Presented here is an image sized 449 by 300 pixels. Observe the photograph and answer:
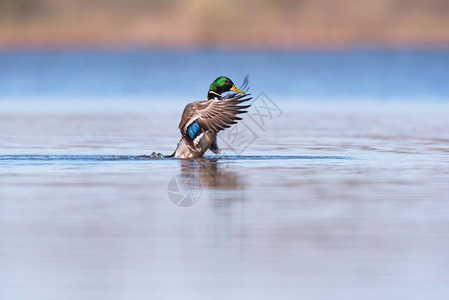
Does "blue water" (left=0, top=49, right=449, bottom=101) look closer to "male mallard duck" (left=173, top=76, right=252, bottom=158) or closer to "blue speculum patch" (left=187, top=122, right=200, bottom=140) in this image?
"male mallard duck" (left=173, top=76, right=252, bottom=158)

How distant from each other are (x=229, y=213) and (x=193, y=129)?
4818 mm

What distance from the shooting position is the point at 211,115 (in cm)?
1504

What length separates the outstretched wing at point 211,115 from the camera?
15.0m

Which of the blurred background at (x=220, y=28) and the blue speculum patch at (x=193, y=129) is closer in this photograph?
the blue speculum patch at (x=193, y=129)

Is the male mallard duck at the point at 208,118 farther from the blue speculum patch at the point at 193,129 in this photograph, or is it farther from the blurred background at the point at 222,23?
the blurred background at the point at 222,23

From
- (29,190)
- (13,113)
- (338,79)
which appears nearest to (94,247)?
(29,190)

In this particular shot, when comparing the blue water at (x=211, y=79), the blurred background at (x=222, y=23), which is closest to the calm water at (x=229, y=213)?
the blue water at (x=211, y=79)

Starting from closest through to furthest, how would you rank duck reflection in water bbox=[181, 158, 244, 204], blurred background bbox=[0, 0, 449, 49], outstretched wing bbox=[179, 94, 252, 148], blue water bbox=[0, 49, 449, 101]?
duck reflection in water bbox=[181, 158, 244, 204], outstretched wing bbox=[179, 94, 252, 148], blue water bbox=[0, 49, 449, 101], blurred background bbox=[0, 0, 449, 49]

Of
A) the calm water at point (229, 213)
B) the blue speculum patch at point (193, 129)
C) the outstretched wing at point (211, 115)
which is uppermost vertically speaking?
the outstretched wing at point (211, 115)

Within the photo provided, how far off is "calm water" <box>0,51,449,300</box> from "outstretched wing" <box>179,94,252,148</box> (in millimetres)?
439

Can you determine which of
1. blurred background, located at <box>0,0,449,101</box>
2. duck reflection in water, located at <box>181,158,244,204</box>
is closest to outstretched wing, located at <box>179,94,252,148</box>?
duck reflection in water, located at <box>181,158,244,204</box>

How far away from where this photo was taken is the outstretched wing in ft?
49.1

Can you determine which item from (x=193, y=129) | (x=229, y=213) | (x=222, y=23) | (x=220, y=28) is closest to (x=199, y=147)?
(x=193, y=129)

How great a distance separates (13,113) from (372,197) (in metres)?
17.2
